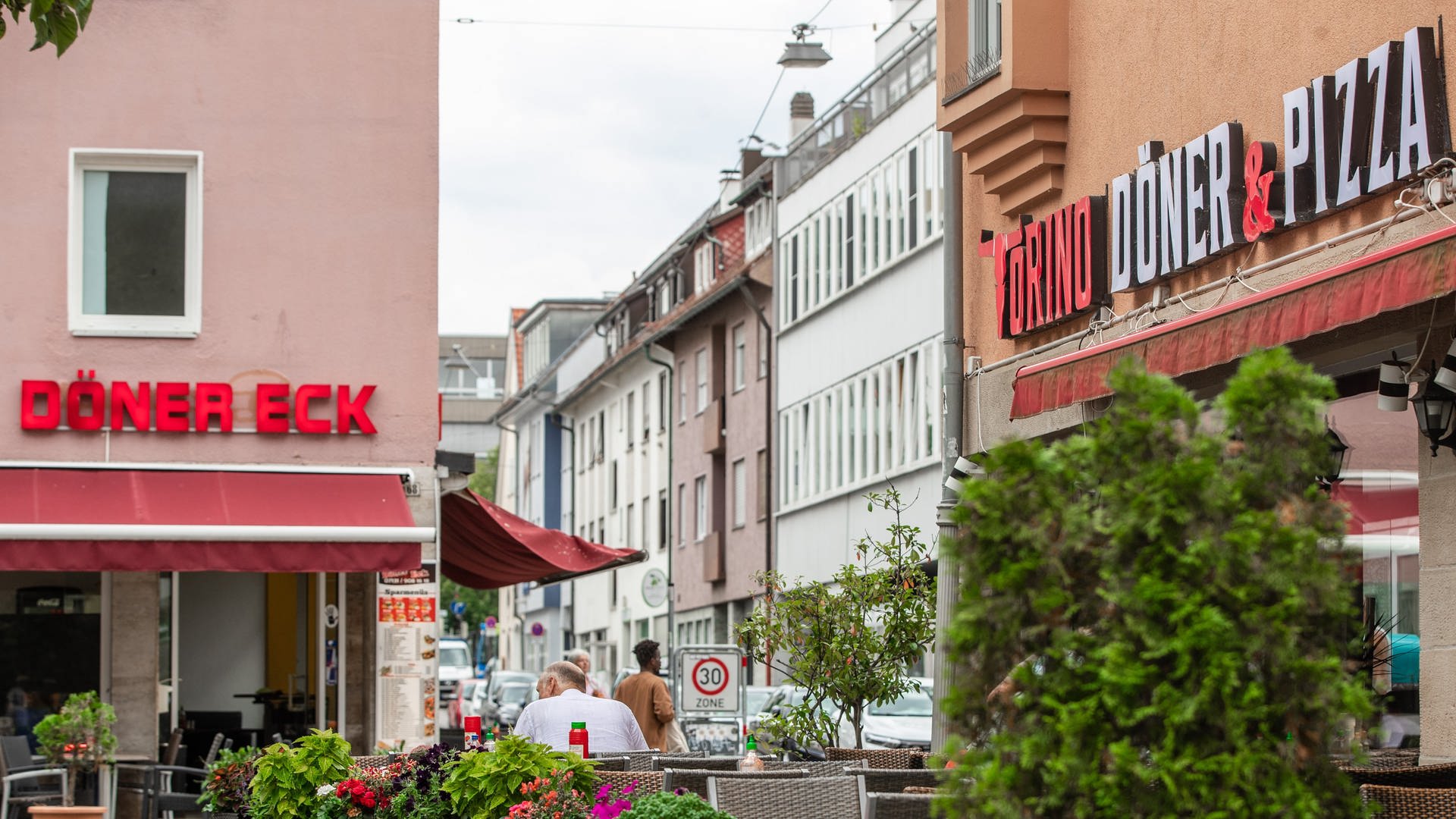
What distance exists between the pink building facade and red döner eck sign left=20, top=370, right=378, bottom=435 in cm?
2

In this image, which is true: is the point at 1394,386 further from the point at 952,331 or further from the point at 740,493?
the point at 740,493

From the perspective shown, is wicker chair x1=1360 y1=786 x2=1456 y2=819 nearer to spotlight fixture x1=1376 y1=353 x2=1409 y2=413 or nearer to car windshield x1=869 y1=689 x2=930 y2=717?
spotlight fixture x1=1376 y1=353 x2=1409 y2=413

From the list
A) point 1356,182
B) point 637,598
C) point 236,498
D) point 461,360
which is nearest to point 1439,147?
point 1356,182

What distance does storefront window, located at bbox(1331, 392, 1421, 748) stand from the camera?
11883 mm

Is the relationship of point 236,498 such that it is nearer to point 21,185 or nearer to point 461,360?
point 21,185

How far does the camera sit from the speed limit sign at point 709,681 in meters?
21.7

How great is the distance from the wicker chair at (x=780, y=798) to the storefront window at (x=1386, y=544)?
14.4ft

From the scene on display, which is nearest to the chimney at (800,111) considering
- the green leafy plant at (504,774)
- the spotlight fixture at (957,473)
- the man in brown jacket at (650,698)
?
the man in brown jacket at (650,698)

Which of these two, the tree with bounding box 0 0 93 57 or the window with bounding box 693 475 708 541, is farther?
the window with bounding box 693 475 708 541

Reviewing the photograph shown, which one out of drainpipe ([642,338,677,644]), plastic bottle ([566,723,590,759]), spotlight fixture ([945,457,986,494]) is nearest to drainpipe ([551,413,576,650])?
drainpipe ([642,338,677,644])

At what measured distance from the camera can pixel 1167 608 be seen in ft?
15.1

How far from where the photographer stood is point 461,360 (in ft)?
403

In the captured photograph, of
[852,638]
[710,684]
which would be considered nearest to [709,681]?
[710,684]

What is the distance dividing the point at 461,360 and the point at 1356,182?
114288 millimetres
